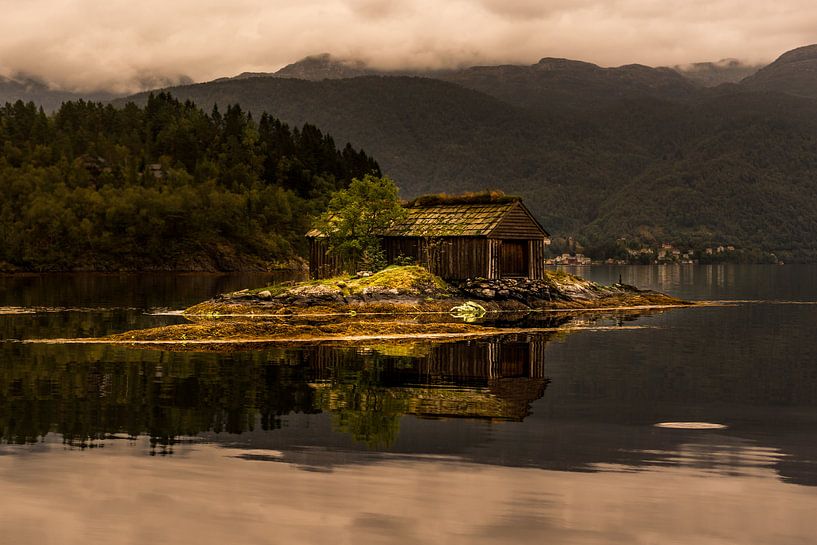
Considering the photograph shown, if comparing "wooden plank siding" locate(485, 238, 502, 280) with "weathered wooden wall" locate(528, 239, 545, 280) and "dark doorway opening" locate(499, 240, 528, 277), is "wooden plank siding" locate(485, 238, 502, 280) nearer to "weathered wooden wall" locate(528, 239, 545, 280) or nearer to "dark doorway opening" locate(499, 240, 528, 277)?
"dark doorway opening" locate(499, 240, 528, 277)

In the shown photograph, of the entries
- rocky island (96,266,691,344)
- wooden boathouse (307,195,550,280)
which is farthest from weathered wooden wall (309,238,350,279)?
rocky island (96,266,691,344)

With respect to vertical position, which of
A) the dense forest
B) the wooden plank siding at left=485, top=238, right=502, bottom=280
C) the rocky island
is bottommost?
the rocky island

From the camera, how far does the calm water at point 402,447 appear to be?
14.5 metres

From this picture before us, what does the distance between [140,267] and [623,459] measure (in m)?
140

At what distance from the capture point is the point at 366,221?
67.9 meters

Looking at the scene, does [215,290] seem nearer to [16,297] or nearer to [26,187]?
[16,297]

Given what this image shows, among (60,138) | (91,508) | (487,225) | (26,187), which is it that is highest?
(60,138)

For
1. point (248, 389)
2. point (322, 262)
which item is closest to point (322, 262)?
point (322, 262)

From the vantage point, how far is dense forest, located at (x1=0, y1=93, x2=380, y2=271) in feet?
493

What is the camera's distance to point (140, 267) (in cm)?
15175

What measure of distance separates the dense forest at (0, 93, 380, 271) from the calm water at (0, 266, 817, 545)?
11842 cm

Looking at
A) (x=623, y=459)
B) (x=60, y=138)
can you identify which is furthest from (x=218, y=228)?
(x=623, y=459)

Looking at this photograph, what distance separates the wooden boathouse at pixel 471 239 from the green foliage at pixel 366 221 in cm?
82

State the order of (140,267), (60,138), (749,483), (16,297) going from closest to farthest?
(749,483), (16,297), (140,267), (60,138)
